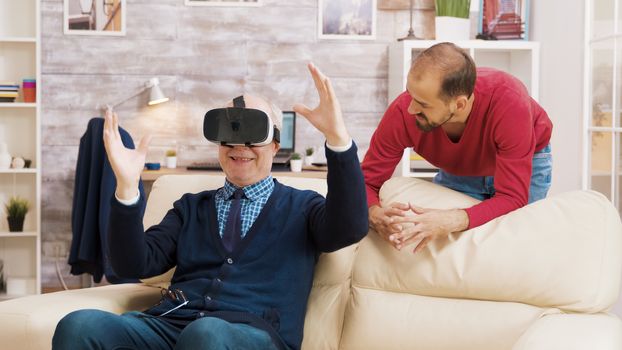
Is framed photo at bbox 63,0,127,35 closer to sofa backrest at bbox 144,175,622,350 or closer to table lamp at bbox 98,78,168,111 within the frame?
table lamp at bbox 98,78,168,111

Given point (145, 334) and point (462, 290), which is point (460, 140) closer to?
point (462, 290)

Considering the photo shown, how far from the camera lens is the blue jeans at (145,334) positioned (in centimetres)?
201

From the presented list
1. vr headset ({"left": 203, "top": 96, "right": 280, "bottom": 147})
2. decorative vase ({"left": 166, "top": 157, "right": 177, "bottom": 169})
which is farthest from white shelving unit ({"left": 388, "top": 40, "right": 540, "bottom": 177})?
vr headset ({"left": 203, "top": 96, "right": 280, "bottom": 147})

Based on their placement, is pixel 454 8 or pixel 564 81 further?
pixel 454 8

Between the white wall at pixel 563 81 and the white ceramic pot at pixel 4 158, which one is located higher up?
the white wall at pixel 563 81

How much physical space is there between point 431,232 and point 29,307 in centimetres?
107

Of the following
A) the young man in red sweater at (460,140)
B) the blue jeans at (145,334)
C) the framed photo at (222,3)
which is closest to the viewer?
the blue jeans at (145,334)

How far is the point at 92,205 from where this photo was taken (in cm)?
427

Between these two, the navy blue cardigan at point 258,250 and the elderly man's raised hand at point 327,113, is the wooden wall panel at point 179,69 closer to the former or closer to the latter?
the navy blue cardigan at point 258,250

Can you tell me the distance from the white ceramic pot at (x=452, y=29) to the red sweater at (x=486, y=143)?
2298mm

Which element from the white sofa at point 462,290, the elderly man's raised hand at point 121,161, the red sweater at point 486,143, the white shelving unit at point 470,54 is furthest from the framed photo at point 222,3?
the elderly man's raised hand at point 121,161

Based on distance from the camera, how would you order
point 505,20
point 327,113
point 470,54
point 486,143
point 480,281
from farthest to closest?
1. point 505,20
2. point 470,54
3. point 486,143
4. point 480,281
5. point 327,113

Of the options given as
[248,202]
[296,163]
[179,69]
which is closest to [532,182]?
[248,202]

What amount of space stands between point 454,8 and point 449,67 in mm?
2673
